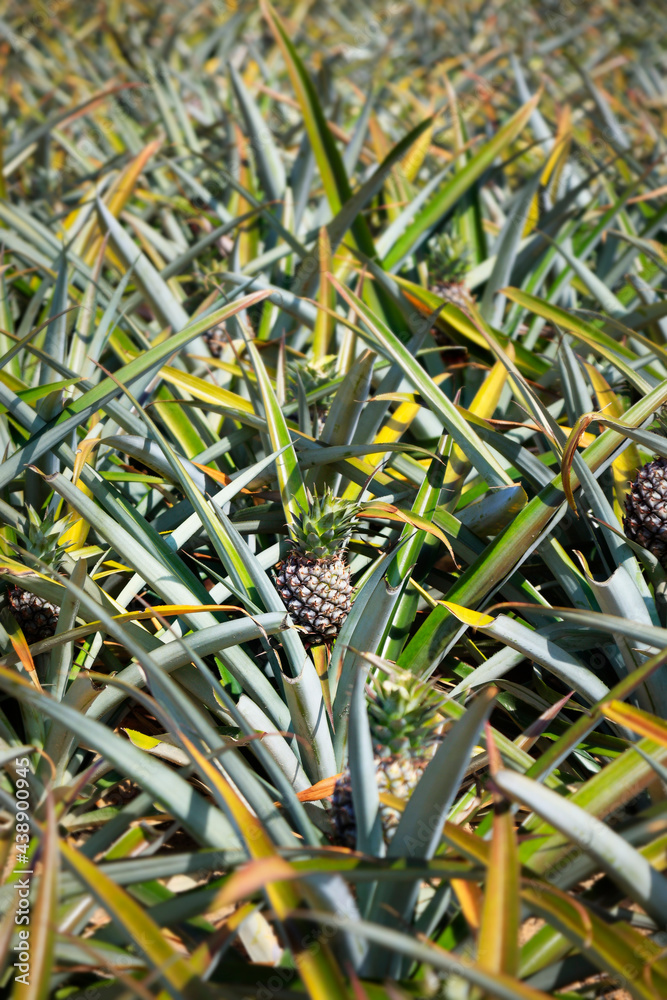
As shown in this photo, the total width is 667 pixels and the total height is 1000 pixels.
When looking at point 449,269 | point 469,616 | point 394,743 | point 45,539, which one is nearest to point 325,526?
point 469,616

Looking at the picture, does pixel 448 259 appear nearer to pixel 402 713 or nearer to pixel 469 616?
pixel 469 616

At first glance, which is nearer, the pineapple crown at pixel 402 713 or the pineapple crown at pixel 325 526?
the pineapple crown at pixel 402 713

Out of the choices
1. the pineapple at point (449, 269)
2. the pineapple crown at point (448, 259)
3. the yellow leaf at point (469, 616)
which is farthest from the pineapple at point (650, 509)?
the pineapple crown at point (448, 259)

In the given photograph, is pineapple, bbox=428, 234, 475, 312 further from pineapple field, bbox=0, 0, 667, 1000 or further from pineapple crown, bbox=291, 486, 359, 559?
pineapple crown, bbox=291, 486, 359, 559

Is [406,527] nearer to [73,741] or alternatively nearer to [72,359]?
[73,741]

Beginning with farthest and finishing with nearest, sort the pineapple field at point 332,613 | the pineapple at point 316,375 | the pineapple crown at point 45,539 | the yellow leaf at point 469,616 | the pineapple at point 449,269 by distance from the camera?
the pineapple at point 449,269 → the pineapple at point 316,375 → the pineapple crown at point 45,539 → the yellow leaf at point 469,616 → the pineapple field at point 332,613

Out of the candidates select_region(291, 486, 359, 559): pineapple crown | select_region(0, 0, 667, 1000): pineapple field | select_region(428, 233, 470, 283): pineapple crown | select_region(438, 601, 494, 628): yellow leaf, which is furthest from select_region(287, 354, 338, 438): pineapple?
select_region(428, 233, 470, 283): pineapple crown

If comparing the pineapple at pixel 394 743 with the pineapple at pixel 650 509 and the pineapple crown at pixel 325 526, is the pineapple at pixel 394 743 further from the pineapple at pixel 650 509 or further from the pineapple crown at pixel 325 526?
the pineapple at pixel 650 509
